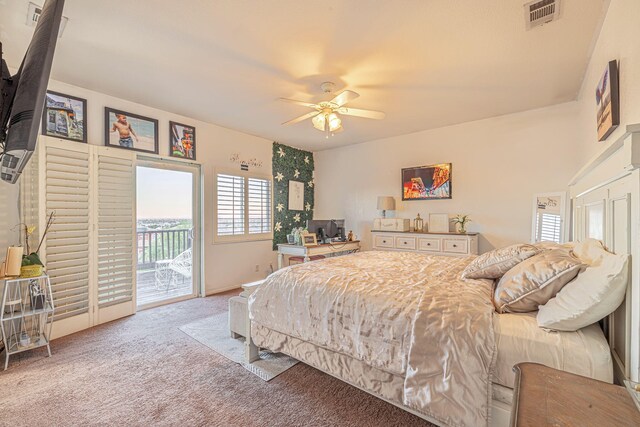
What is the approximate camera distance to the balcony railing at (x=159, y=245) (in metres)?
4.48

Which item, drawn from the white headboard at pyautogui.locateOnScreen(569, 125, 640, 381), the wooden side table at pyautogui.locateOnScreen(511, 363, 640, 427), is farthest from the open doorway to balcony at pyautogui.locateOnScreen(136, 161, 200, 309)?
the white headboard at pyautogui.locateOnScreen(569, 125, 640, 381)

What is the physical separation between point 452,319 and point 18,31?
11.9ft

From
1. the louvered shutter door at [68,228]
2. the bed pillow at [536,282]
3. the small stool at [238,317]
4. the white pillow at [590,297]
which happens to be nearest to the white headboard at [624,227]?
the white pillow at [590,297]

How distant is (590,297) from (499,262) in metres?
0.72

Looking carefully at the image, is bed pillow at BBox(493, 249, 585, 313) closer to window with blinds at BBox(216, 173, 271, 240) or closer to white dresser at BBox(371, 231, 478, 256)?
white dresser at BBox(371, 231, 478, 256)

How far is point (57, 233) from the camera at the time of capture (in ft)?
9.23

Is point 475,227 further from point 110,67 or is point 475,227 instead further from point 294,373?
point 110,67

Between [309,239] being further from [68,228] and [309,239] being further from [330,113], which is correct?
[68,228]

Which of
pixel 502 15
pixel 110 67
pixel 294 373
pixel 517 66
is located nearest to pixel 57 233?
pixel 110 67


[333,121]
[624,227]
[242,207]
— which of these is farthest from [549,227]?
[242,207]

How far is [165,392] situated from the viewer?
194cm

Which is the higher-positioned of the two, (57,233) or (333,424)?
(57,233)

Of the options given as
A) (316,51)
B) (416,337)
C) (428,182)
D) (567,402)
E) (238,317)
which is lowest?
(238,317)

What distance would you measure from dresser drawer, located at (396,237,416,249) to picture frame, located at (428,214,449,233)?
32cm
